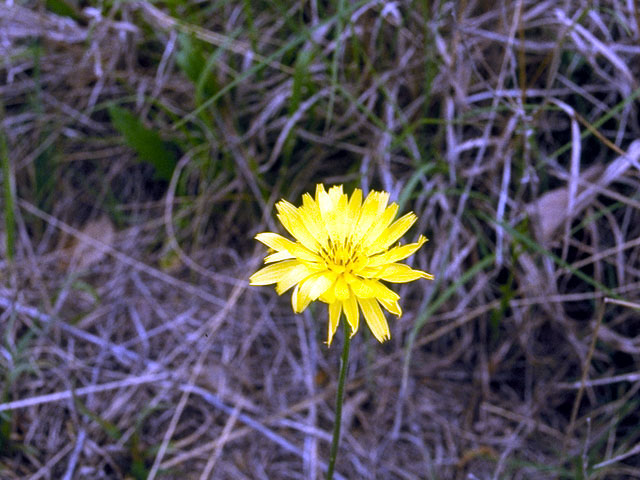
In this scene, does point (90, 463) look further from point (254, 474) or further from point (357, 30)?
point (357, 30)

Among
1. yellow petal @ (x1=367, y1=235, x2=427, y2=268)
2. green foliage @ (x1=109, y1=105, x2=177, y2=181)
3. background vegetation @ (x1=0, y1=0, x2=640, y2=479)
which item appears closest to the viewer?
yellow petal @ (x1=367, y1=235, x2=427, y2=268)

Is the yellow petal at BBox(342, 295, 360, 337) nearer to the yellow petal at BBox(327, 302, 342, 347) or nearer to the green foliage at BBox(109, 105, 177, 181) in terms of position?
the yellow petal at BBox(327, 302, 342, 347)

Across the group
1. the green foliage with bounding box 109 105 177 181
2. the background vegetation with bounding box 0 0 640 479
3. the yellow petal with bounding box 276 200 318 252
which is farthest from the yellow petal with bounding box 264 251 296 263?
the green foliage with bounding box 109 105 177 181

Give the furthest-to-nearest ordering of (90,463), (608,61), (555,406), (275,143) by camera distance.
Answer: (275,143) → (608,61) → (555,406) → (90,463)

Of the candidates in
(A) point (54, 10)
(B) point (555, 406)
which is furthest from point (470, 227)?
(A) point (54, 10)

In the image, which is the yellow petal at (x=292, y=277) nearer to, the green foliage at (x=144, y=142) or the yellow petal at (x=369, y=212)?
the yellow petal at (x=369, y=212)
